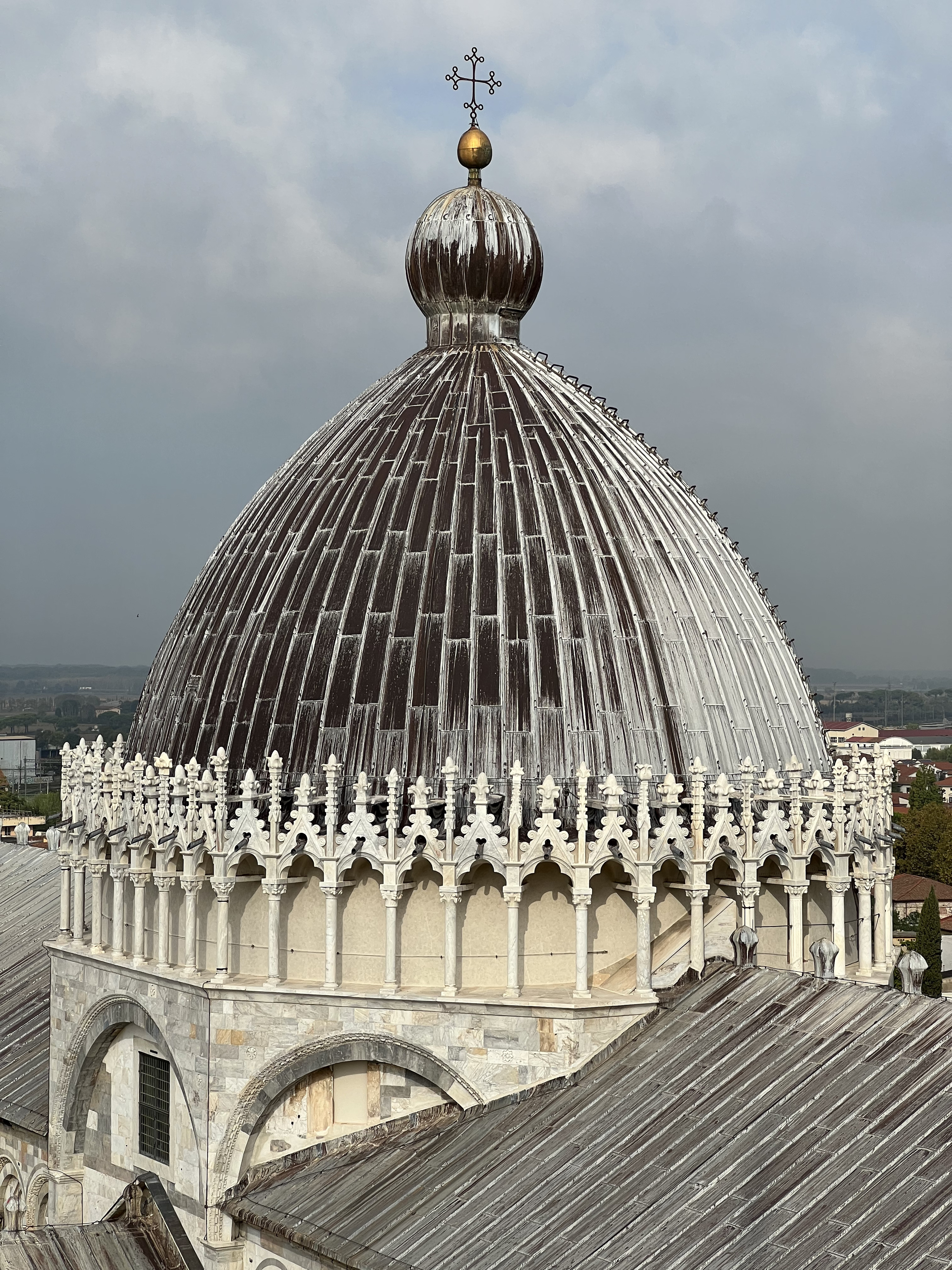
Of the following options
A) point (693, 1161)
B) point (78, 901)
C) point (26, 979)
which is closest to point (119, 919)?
point (78, 901)

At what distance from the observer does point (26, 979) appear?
40562mm

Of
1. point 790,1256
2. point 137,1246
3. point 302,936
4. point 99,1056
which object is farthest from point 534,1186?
point 99,1056

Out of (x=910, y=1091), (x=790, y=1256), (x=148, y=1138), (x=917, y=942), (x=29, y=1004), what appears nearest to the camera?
(x=790, y=1256)

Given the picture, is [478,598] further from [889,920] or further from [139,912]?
[889,920]

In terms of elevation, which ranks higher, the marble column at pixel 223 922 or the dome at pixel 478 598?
the dome at pixel 478 598

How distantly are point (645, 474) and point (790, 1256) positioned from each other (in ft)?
48.7

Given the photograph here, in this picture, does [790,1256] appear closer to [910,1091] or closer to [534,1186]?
[910,1091]

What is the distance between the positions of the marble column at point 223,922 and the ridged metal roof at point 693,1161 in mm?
3050

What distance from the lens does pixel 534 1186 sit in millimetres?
20797

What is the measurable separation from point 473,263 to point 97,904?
1328cm

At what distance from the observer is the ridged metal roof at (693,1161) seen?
17.9 m

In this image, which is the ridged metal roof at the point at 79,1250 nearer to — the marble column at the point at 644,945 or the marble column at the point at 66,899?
the marble column at the point at 66,899

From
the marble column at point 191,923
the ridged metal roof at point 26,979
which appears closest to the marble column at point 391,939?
the marble column at point 191,923

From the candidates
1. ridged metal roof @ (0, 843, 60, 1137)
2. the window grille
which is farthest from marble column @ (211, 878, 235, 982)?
ridged metal roof @ (0, 843, 60, 1137)
